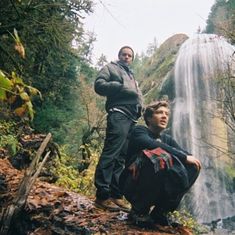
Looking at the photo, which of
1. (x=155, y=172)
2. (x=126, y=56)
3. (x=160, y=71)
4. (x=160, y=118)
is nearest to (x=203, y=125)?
(x=160, y=71)

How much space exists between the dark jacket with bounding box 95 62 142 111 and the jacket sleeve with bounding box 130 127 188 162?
0.87 metres

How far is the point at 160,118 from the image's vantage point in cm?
390

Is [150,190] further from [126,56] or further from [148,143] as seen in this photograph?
[126,56]

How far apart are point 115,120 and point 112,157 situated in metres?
0.46

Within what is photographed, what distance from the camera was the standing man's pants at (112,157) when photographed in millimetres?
4340

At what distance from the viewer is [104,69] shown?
485 centimetres

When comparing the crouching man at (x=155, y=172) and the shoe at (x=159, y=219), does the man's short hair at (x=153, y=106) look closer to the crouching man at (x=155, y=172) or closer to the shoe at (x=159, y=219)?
the crouching man at (x=155, y=172)

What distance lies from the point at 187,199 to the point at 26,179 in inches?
703

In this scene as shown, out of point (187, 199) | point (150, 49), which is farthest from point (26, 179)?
point (150, 49)

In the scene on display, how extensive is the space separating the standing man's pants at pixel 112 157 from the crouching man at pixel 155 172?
446 mm

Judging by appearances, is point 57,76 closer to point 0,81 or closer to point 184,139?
point 184,139

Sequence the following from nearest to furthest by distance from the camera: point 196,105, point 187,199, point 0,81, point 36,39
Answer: point 0,81 < point 36,39 < point 187,199 < point 196,105

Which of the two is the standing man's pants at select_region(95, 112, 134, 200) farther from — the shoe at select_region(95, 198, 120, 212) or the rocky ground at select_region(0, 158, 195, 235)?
the rocky ground at select_region(0, 158, 195, 235)

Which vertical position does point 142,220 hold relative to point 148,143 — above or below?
below
